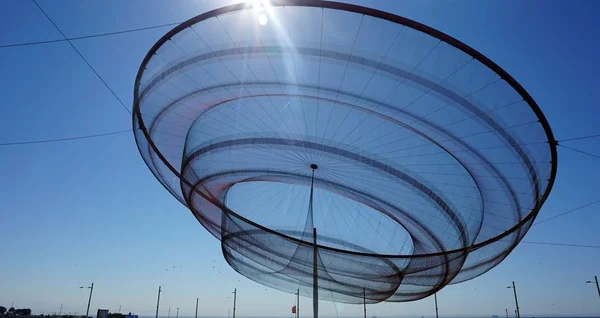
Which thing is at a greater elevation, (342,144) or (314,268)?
(342,144)

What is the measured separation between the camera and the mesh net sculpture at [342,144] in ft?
40.2

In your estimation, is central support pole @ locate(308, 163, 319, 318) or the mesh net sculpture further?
central support pole @ locate(308, 163, 319, 318)

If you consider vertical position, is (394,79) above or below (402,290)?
above

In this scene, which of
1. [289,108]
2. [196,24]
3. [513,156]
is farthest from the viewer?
[289,108]

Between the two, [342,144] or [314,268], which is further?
[314,268]

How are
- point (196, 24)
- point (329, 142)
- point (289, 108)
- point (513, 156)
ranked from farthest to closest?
point (329, 142) < point (289, 108) < point (513, 156) < point (196, 24)

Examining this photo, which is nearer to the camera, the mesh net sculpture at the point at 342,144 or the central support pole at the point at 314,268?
the mesh net sculpture at the point at 342,144

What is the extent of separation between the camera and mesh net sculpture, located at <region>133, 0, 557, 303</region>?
12250 millimetres

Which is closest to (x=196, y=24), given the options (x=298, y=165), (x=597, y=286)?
(x=298, y=165)

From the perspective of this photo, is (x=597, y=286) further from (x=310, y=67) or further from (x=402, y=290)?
(x=310, y=67)

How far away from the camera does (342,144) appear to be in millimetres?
18234

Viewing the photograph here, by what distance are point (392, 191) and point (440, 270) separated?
4.91 metres

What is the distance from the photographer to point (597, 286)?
45281 mm

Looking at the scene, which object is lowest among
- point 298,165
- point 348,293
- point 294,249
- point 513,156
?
point 348,293
